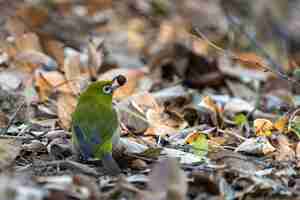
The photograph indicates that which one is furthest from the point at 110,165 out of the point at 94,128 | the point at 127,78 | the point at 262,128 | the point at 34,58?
the point at 34,58

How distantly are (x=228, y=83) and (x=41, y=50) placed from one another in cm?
167

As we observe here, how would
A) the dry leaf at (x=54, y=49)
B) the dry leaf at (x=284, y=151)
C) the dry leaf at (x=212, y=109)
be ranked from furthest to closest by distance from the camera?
1. the dry leaf at (x=54, y=49)
2. the dry leaf at (x=212, y=109)
3. the dry leaf at (x=284, y=151)

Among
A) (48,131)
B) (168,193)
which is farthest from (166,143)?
(168,193)

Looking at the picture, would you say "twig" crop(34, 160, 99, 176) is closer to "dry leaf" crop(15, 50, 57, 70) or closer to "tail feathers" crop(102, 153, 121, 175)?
"tail feathers" crop(102, 153, 121, 175)

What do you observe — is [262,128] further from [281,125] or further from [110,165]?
[110,165]

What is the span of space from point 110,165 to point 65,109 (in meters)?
1.15

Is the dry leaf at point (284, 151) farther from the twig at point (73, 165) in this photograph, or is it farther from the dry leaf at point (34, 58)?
the dry leaf at point (34, 58)

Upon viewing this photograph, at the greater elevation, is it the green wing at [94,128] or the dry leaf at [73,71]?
the dry leaf at [73,71]

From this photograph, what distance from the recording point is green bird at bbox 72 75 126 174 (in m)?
3.56

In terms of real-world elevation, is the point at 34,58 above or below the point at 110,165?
above

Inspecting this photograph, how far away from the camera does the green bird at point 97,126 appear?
11.7 ft

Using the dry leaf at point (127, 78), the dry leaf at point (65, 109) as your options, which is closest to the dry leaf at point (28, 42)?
the dry leaf at point (127, 78)

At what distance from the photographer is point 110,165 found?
3.43 metres

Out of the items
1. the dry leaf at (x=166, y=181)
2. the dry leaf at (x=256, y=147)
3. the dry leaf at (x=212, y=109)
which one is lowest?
the dry leaf at (x=166, y=181)
